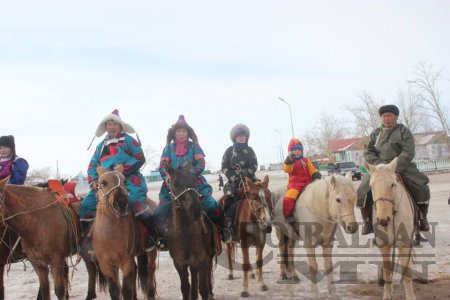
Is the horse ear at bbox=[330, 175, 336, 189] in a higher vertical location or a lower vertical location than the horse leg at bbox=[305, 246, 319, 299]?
higher

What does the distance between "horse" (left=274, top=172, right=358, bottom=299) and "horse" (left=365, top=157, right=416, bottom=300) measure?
1.33 ft

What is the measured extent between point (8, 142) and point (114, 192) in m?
2.91

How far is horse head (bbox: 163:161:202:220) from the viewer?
196 inches

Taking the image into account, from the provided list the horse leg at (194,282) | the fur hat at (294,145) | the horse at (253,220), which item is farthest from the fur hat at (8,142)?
the fur hat at (294,145)

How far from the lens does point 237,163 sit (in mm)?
7527

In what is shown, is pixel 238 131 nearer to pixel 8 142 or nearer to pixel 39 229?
pixel 39 229

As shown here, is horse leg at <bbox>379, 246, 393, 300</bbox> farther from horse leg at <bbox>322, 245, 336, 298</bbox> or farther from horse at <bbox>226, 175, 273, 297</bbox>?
horse at <bbox>226, 175, 273, 297</bbox>

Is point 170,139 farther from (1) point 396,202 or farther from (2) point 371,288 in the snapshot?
(2) point 371,288

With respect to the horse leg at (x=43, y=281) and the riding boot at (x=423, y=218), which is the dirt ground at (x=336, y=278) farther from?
the riding boot at (x=423, y=218)

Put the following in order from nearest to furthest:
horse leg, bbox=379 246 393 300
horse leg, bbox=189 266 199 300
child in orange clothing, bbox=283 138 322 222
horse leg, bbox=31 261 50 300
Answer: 1. horse leg, bbox=189 266 199 300
2. horse leg, bbox=31 261 50 300
3. horse leg, bbox=379 246 393 300
4. child in orange clothing, bbox=283 138 322 222

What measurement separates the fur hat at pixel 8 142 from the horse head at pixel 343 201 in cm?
515

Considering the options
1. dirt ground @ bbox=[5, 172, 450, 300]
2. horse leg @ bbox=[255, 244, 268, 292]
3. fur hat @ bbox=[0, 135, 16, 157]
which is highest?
fur hat @ bbox=[0, 135, 16, 157]

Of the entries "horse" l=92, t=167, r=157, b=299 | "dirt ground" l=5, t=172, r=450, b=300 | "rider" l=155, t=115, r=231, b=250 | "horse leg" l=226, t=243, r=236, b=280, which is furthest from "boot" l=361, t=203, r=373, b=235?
"horse" l=92, t=167, r=157, b=299

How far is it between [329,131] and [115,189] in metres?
80.7
